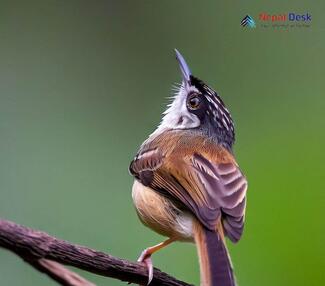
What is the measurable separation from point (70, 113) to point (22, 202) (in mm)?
988

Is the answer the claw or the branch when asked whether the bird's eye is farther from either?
the branch

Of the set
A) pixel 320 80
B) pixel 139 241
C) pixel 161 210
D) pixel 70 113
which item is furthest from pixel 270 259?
pixel 70 113

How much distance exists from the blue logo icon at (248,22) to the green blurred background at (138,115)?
0.14 feet

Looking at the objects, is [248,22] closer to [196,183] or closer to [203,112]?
[203,112]

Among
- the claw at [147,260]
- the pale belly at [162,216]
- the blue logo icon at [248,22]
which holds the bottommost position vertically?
the claw at [147,260]

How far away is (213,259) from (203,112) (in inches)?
65.2

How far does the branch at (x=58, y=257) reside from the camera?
214 cm

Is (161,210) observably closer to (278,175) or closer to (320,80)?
(278,175)

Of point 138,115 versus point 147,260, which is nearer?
point 147,260

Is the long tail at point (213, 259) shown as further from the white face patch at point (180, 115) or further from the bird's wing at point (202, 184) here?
the white face patch at point (180, 115)

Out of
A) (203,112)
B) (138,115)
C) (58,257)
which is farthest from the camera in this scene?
(138,115)

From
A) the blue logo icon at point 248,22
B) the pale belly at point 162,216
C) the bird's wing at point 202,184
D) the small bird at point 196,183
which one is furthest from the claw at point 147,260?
the blue logo icon at point 248,22

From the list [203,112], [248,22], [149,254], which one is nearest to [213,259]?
[149,254]

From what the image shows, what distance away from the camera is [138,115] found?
526cm
